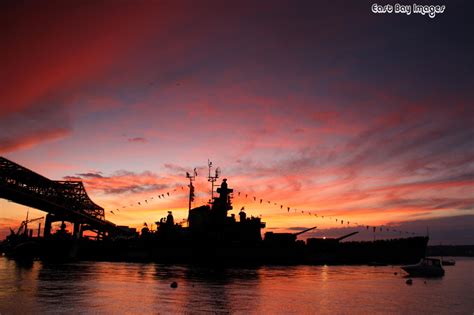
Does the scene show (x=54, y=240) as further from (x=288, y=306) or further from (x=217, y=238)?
(x=288, y=306)

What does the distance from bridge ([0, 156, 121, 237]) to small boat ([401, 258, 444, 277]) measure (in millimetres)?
82341

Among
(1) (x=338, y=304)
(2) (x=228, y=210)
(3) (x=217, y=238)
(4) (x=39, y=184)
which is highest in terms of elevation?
(4) (x=39, y=184)

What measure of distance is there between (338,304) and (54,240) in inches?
4219

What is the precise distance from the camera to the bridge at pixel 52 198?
87.8 meters

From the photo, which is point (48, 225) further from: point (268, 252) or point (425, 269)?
point (425, 269)

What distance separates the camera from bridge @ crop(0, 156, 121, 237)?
87.8 m

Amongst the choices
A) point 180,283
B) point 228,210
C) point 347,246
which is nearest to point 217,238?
point 228,210

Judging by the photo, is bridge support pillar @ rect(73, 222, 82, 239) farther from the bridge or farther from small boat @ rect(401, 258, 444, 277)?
small boat @ rect(401, 258, 444, 277)

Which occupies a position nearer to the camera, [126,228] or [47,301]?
[47,301]

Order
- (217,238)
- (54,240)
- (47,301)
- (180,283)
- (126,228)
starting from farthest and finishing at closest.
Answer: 1. (126,228)
2. (54,240)
3. (217,238)
4. (180,283)
5. (47,301)

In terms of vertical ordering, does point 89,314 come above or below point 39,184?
below

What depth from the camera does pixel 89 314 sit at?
27922mm

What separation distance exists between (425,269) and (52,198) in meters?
93.8

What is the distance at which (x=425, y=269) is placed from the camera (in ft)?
231
